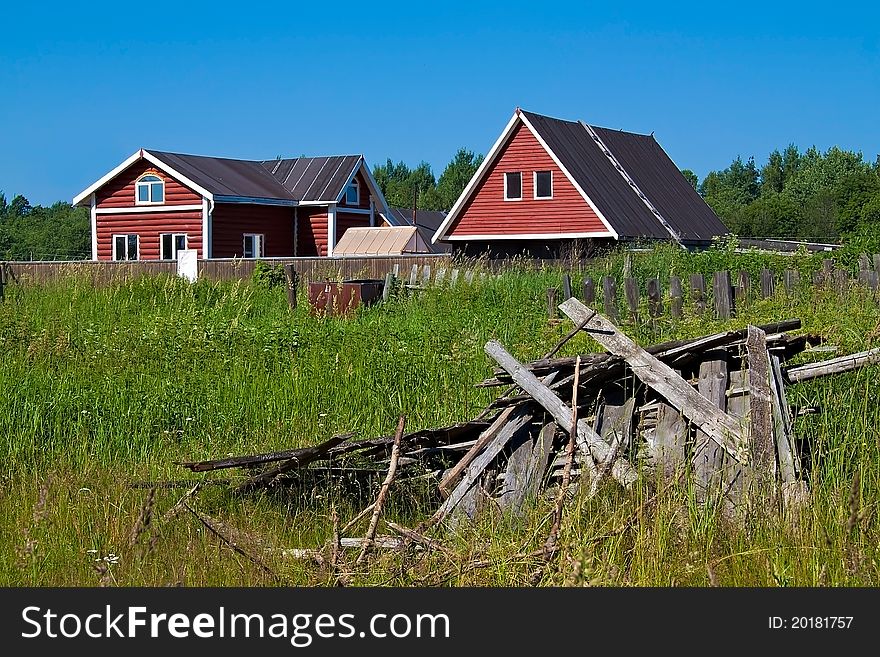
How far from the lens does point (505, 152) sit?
105 feet

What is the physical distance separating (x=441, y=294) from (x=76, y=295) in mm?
→ 6700

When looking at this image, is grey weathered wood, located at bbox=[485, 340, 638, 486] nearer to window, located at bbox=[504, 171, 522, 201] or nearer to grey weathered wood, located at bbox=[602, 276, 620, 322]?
grey weathered wood, located at bbox=[602, 276, 620, 322]

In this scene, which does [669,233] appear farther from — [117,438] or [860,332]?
[117,438]

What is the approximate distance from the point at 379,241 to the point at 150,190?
335 inches

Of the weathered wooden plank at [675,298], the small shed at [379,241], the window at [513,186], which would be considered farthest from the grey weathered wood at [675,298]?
the small shed at [379,241]

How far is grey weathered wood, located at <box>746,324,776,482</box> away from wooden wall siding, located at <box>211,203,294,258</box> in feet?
104

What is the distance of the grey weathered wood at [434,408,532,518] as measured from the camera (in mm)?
5695

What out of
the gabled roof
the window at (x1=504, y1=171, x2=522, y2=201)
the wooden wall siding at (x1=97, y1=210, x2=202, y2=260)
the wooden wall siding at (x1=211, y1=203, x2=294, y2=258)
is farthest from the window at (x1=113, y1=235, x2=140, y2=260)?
the window at (x1=504, y1=171, x2=522, y2=201)

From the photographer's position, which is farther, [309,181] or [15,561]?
[309,181]

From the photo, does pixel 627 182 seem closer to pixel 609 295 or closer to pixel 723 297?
pixel 609 295

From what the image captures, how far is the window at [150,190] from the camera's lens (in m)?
36.2

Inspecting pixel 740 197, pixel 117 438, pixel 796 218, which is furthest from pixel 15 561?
pixel 740 197

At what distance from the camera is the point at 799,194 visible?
11006cm

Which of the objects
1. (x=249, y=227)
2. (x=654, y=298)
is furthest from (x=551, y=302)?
(x=249, y=227)
